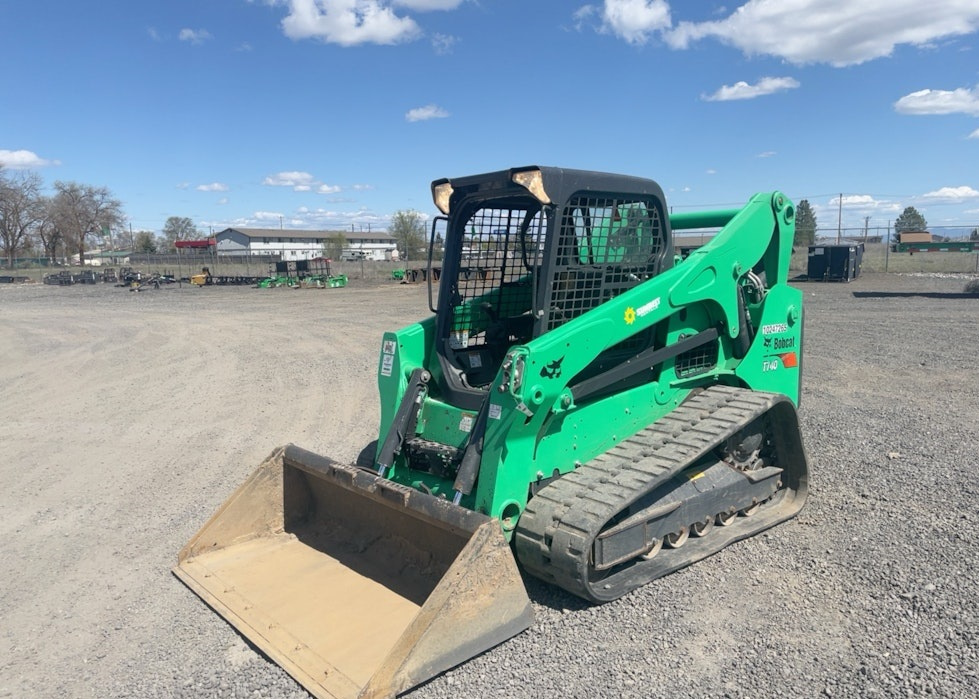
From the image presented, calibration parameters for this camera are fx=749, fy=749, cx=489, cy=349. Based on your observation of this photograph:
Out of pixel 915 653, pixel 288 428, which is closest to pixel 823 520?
pixel 915 653

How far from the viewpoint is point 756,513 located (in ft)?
17.0

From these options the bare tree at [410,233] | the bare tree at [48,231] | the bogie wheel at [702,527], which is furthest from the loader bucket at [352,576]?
the bare tree at [48,231]

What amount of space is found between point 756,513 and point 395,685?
3.03 meters

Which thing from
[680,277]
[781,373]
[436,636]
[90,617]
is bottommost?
[90,617]

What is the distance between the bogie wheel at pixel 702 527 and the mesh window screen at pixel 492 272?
175cm

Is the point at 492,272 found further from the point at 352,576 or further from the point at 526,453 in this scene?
the point at 352,576

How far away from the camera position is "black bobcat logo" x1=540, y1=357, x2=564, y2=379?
3994mm

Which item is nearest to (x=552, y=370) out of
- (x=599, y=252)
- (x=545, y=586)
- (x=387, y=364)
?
(x=599, y=252)

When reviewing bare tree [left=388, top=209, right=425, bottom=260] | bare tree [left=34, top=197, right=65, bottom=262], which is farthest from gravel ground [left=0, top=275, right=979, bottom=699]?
bare tree [left=34, top=197, right=65, bottom=262]

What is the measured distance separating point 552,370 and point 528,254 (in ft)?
4.69

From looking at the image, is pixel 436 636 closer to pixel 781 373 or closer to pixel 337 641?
pixel 337 641

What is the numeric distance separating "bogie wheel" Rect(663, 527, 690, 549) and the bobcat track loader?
0.01 m

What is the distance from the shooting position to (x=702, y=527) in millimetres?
4793

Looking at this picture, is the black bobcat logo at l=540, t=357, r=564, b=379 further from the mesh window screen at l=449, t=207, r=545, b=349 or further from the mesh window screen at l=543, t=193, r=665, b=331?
the mesh window screen at l=449, t=207, r=545, b=349
